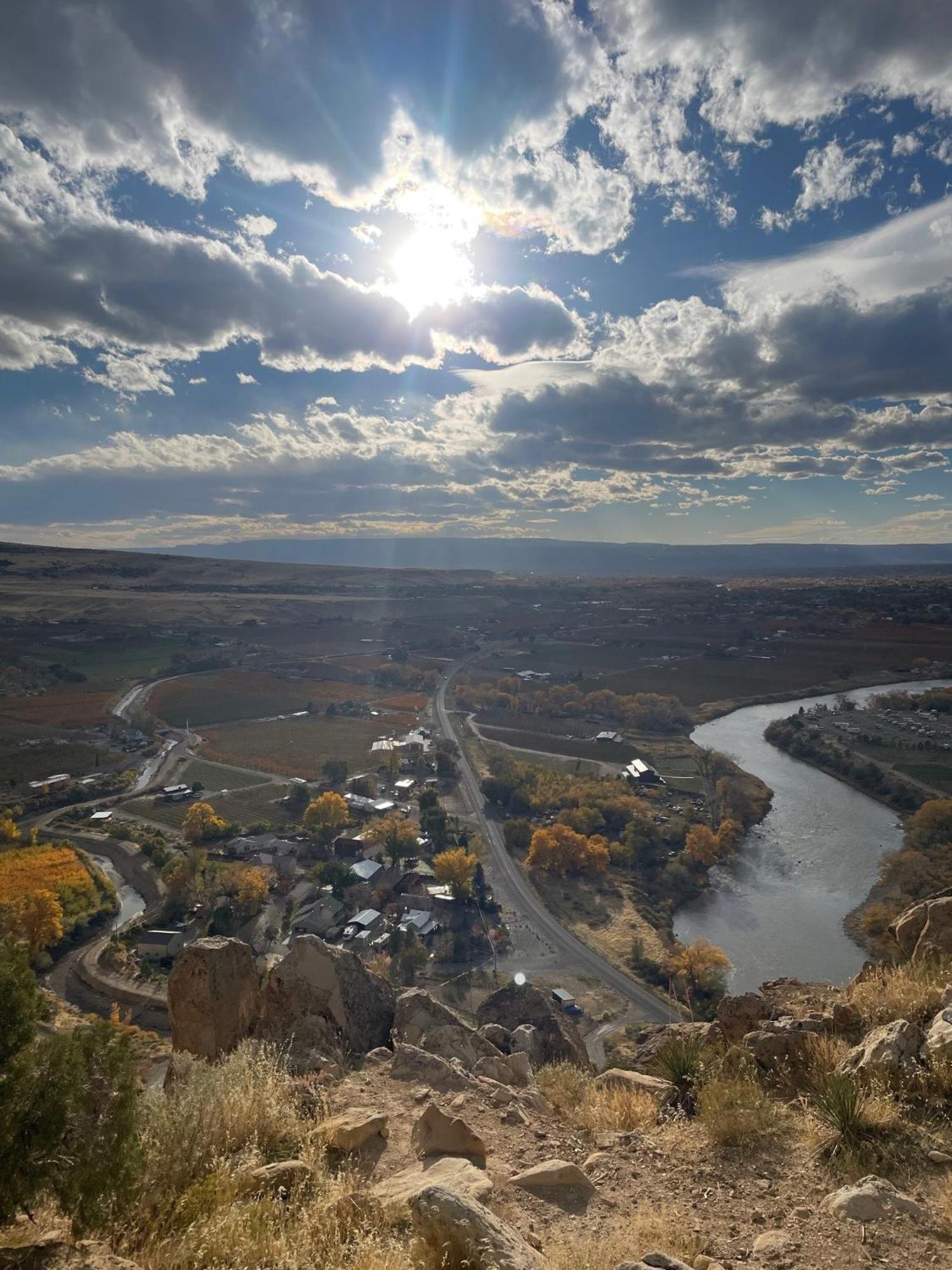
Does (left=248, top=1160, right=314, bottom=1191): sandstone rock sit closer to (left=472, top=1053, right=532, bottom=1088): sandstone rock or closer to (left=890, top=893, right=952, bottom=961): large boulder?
(left=472, top=1053, right=532, bottom=1088): sandstone rock

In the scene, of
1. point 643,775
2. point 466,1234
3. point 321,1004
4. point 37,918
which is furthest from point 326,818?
point 466,1234

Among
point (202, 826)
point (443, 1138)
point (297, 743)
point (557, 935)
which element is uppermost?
point (443, 1138)

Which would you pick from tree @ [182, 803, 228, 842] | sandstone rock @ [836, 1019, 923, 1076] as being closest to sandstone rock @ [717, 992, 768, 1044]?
sandstone rock @ [836, 1019, 923, 1076]

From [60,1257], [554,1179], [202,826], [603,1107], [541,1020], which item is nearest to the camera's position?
[60,1257]

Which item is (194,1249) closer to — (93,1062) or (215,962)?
(93,1062)

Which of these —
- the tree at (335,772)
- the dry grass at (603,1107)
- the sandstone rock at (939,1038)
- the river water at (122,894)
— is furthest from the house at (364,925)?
the sandstone rock at (939,1038)

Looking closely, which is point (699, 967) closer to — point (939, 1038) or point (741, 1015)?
point (741, 1015)

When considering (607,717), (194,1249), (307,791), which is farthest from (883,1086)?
(607,717)
